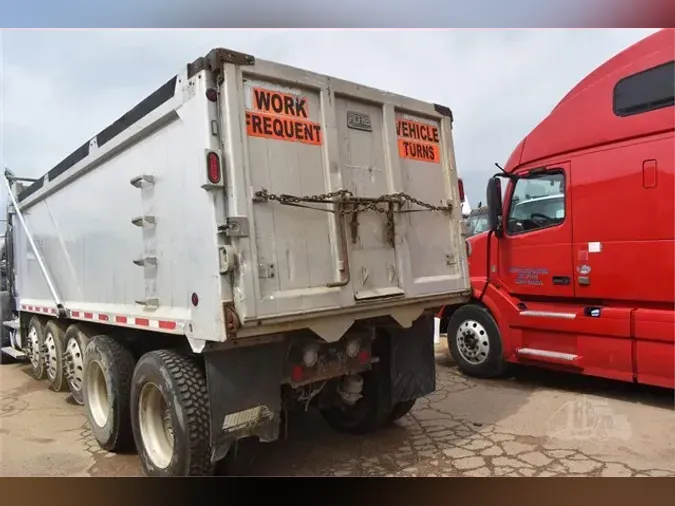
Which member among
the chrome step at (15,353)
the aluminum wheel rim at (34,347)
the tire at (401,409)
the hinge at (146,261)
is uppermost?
the hinge at (146,261)

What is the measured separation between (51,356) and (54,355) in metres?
0.14

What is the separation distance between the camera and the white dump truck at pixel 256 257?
3180 millimetres

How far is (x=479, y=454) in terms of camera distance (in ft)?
13.7

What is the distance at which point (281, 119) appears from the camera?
342 centimetres

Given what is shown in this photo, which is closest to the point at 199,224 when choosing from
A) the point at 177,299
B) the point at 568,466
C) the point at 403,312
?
the point at 177,299

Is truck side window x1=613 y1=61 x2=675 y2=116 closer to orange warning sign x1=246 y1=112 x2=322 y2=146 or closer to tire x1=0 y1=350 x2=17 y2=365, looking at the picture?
orange warning sign x1=246 y1=112 x2=322 y2=146

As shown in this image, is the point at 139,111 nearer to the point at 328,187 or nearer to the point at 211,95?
the point at 211,95

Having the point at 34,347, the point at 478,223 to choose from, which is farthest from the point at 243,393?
the point at 34,347

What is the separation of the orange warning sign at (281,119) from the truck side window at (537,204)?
10.0ft

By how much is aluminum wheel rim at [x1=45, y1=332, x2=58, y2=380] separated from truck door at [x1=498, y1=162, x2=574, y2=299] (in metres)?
5.29

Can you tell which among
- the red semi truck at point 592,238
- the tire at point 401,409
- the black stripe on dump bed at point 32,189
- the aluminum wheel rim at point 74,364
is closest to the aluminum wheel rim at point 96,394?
the aluminum wheel rim at point 74,364

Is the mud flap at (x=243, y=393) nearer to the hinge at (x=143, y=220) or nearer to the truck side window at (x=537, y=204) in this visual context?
the hinge at (x=143, y=220)

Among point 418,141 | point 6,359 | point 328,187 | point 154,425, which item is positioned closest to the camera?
point 328,187

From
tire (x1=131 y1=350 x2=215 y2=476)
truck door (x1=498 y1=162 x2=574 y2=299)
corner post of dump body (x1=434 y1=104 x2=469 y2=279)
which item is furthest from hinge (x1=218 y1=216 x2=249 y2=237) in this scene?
truck door (x1=498 y1=162 x2=574 y2=299)
